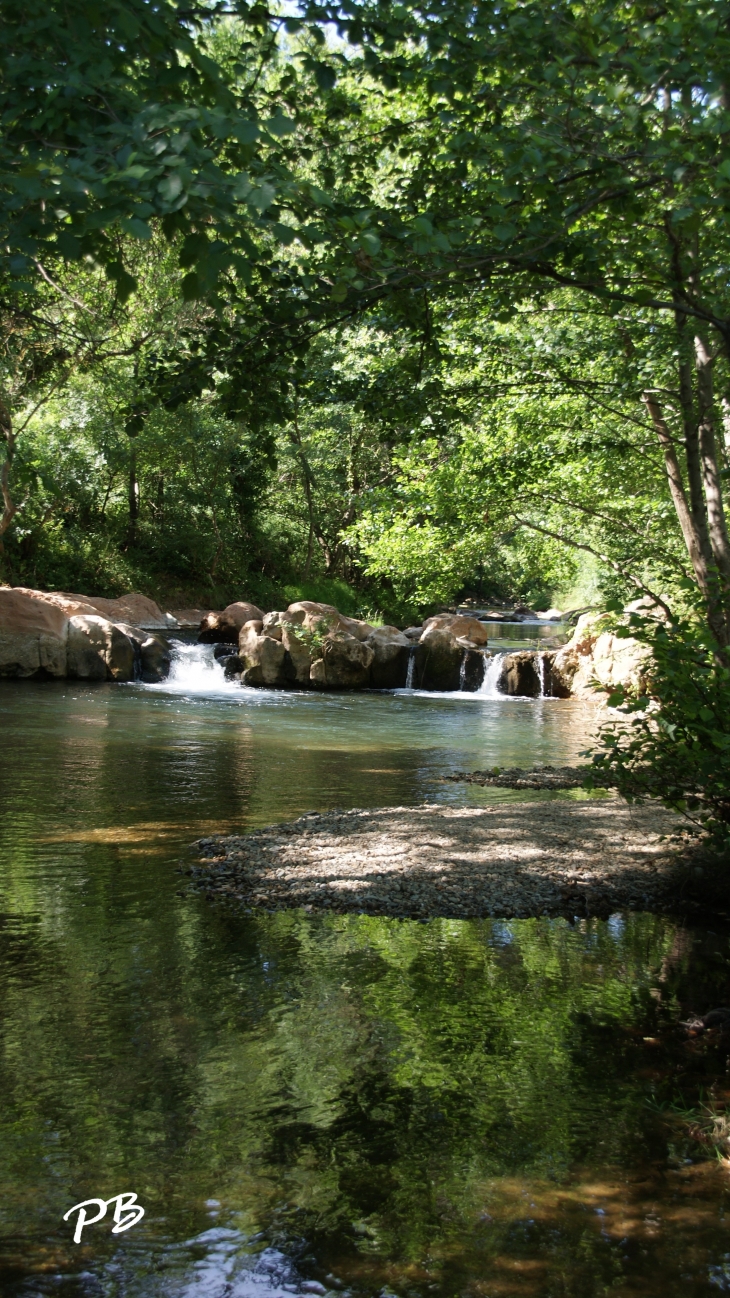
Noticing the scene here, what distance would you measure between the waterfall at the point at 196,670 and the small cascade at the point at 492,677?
19.7 feet

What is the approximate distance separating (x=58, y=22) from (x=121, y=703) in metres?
15.9

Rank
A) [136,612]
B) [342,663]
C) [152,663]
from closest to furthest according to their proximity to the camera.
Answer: [152,663] < [342,663] < [136,612]

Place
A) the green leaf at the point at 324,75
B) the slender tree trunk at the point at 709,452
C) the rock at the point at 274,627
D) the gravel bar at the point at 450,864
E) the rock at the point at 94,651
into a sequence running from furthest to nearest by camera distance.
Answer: the rock at the point at 274,627 → the rock at the point at 94,651 → the slender tree trunk at the point at 709,452 → the gravel bar at the point at 450,864 → the green leaf at the point at 324,75

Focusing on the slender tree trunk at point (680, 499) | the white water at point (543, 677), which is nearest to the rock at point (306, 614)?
the white water at point (543, 677)

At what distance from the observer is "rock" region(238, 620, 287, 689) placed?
2266 cm

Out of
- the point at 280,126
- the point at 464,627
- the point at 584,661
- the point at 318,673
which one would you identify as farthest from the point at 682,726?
the point at 464,627

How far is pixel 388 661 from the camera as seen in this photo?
23.6m

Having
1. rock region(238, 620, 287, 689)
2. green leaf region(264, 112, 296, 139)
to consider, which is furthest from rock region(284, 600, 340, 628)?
green leaf region(264, 112, 296, 139)

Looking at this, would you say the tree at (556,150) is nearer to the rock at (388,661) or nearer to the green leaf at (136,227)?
the green leaf at (136,227)

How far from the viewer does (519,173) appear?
172 inches

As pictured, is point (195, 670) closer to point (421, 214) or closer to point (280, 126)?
point (421, 214)

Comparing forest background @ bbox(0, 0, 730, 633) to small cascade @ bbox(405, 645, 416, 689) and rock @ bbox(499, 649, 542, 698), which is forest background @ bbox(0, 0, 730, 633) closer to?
rock @ bbox(499, 649, 542, 698)
